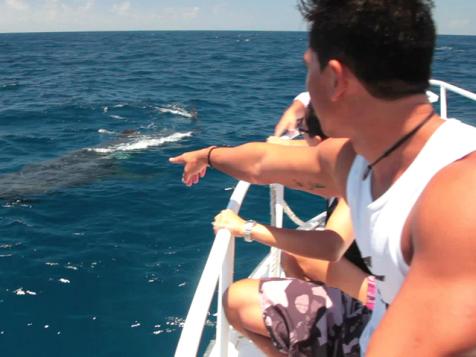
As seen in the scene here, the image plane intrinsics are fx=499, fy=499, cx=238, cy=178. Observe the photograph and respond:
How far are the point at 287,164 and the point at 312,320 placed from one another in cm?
65

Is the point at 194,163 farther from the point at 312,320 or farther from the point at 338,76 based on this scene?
the point at 338,76

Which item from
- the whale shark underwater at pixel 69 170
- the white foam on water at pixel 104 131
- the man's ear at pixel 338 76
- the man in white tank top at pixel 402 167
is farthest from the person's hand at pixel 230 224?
the white foam on water at pixel 104 131

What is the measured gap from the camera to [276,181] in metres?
2.24

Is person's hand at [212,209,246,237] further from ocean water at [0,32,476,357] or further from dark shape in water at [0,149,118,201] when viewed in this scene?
dark shape in water at [0,149,118,201]

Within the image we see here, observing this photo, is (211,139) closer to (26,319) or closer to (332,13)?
(26,319)

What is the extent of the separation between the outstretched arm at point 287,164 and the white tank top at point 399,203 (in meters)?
0.43

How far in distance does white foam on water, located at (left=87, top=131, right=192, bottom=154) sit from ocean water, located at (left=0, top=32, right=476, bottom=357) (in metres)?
0.05

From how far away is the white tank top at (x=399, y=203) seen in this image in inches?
46.1

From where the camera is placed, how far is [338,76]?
1241mm

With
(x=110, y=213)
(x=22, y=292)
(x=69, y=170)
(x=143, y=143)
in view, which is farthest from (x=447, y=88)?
(x=143, y=143)

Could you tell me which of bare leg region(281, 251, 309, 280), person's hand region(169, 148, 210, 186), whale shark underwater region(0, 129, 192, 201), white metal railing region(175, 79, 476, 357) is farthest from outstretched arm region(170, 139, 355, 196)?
whale shark underwater region(0, 129, 192, 201)

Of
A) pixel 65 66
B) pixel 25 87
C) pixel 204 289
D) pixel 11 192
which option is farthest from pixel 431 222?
pixel 65 66

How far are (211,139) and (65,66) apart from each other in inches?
838

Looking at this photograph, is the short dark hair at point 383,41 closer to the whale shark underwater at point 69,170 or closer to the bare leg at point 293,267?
the bare leg at point 293,267
